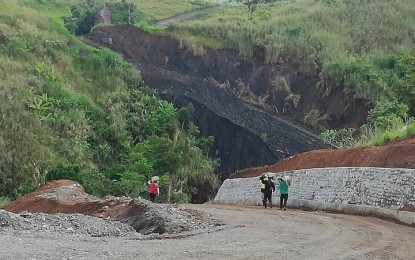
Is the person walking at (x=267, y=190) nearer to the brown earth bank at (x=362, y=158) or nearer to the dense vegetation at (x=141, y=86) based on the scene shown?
the brown earth bank at (x=362, y=158)

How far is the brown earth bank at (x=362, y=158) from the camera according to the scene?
71.4ft

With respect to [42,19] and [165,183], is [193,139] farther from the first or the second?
[42,19]

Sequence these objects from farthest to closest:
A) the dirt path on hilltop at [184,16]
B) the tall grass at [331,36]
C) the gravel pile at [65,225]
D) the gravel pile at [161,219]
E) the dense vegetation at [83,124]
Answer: the dirt path on hilltop at [184,16]
the tall grass at [331,36]
the dense vegetation at [83,124]
the gravel pile at [161,219]
the gravel pile at [65,225]

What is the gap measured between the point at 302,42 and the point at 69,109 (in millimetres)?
24514

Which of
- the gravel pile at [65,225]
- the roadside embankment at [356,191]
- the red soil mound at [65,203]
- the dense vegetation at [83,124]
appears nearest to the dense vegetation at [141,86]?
the dense vegetation at [83,124]

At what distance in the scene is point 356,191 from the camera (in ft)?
73.2

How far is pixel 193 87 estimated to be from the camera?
53719 millimetres

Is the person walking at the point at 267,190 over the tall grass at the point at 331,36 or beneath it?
beneath

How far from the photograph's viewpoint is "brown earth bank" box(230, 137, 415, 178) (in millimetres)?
21758

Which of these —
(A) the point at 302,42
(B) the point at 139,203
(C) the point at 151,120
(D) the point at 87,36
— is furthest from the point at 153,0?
(B) the point at 139,203

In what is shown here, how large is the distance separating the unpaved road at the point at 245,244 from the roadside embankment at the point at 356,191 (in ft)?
6.40

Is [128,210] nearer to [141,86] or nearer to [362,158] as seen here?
[362,158]

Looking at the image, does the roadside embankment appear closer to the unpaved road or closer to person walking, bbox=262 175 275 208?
person walking, bbox=262 175 275 208

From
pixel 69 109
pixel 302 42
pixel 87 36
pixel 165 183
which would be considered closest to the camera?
pixel 165 183
